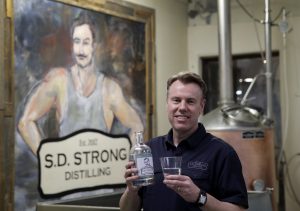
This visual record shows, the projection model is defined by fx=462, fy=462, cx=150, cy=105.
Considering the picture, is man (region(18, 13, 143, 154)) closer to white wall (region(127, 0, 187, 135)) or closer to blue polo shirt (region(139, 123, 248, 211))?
white wall (region(127, 0, 187, 135))

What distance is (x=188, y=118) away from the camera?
1604 millimetres

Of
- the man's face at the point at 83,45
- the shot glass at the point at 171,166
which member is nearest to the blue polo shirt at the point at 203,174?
the shot glass at the point at 171,166

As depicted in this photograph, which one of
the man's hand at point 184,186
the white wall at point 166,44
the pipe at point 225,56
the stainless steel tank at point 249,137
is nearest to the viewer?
the man's hand at point 184,186

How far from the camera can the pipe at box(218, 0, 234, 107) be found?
3873 mm

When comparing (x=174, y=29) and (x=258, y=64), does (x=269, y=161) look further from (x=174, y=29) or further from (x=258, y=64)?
(x=174, y=29)

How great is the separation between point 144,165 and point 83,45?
2.08m

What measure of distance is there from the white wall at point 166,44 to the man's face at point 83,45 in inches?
28.2

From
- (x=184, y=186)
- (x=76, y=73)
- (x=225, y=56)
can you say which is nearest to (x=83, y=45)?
(x=76, y=73)

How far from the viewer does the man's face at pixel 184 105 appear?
1.59 meters

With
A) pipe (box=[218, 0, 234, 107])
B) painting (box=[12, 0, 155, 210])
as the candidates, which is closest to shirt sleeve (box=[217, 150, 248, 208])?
painting (box=[12, 0, 155, 210])

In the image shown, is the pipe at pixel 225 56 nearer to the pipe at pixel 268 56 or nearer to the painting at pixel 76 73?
the pipe at pixel 268 56

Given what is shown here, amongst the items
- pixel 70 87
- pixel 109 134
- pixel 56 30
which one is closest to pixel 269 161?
pixel 109 134

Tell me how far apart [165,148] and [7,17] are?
1.61m

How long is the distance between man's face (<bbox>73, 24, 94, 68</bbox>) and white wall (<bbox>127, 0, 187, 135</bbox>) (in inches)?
28.2
